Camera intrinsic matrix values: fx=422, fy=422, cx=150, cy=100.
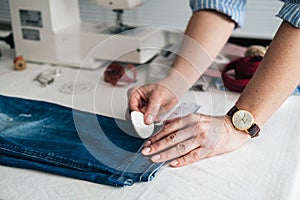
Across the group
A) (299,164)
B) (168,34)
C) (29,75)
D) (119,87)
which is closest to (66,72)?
(29,75)

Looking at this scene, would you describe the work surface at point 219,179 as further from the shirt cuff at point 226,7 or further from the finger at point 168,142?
the shirt cuff at point 226,7

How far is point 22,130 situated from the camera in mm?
892

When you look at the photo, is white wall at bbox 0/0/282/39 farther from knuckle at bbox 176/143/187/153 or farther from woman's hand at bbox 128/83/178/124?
knuckle at bbox 176/143/187/153

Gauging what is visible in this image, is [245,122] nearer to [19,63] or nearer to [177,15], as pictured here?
[19,63]

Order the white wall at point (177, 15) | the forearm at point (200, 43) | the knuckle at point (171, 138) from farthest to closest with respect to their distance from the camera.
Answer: the white wall at point (177, 15) < the forearm at point (200, 43) < the knuckle at point (171, 138)

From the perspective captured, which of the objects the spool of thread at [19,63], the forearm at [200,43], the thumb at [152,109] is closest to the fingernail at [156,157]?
the thumb at [152,109]

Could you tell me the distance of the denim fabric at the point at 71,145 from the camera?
77 cm

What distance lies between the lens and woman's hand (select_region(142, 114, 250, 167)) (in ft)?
2.67

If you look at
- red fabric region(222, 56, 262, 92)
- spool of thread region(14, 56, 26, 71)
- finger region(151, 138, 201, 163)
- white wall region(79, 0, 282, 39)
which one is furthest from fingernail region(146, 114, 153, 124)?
white wall region(79, 0, 282, 39)

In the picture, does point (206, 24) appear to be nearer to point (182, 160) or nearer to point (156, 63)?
point (156, 63)

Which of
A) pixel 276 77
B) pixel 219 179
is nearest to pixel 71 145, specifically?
pixel 219 179

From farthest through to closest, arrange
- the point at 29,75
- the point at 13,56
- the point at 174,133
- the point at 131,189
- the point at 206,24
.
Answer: the point at 13,56 → the point at 29,75 → the point at 206,24 → the point at 174,133 → the point at 131,189

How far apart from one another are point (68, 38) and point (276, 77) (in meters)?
0.69

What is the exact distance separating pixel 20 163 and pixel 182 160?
12.0 inches
